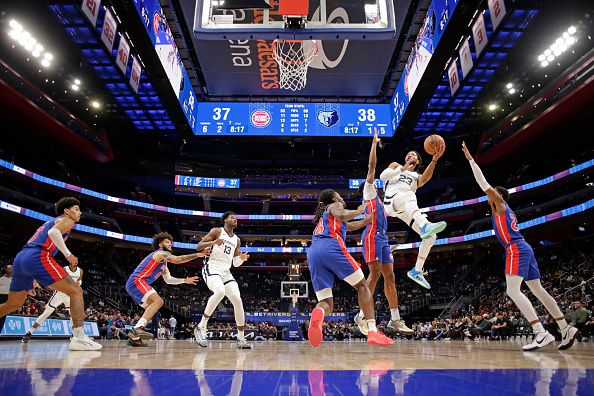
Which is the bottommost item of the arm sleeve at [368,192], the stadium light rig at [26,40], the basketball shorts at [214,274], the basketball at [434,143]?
the basketball shorts at [214,274]

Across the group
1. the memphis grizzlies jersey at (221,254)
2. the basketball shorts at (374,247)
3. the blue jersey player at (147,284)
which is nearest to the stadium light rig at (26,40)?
the blue jersey player at (147,284)

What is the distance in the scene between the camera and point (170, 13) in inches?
666

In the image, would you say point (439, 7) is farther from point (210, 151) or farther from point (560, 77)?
point (210, 151)

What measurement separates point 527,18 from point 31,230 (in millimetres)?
27100

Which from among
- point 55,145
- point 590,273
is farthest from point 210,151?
point 590,273

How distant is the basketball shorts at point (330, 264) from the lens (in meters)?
4.89

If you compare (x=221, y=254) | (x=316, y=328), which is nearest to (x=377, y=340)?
(x=316, y=328)

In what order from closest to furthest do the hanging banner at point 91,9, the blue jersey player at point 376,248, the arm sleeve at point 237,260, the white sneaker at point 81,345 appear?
the white sneaker at point 81,345 < the blue jersey player at point 376,248 < the arm sleeve at point 237,260 < the hanging banner at point 91,9

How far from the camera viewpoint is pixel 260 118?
19203 mm

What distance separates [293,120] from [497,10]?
900 centimetres

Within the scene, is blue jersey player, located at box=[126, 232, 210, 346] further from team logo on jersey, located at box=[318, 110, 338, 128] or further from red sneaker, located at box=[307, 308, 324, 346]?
team logo on jersey, located at box=[318, 110, 338, 128]

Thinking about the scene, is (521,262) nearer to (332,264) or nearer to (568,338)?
(568,338)

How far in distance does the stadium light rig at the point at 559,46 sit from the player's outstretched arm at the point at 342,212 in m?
17.7

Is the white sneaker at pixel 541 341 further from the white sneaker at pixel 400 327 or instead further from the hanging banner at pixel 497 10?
the hanging banner at pixel 497 10
